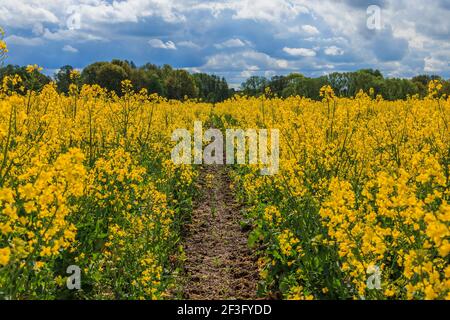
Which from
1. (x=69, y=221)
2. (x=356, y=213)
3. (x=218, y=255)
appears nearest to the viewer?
(x=356, y=213)

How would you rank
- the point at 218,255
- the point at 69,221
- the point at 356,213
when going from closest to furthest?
the point at 356,213 < the point at 69,221 < the point at 218,255

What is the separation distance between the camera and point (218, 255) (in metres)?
7.36

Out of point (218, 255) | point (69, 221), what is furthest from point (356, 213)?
point (218, 255)

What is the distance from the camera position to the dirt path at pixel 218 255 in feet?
19.9

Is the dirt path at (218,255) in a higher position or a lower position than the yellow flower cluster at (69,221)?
lower

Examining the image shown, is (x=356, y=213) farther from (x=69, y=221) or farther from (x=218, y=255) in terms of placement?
(x=218, y=255)

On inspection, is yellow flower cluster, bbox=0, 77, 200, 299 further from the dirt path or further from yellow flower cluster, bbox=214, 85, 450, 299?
yellow flower cluster, bbox=214, 85, 450, 299

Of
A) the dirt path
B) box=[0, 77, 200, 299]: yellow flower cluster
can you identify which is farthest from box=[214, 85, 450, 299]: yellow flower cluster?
box=[0, 77, 200, 299]: yellow flower cluster

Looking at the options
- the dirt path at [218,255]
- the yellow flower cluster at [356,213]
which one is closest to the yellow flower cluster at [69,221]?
the dirt path at [218,255]

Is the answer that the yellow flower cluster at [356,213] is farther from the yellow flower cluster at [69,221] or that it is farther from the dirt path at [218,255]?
the yellow flower cluster at [69,221]

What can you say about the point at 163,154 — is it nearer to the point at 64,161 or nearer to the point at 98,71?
the point at 64,161

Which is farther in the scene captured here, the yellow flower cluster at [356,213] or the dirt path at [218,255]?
the dirt path at [218,255]
